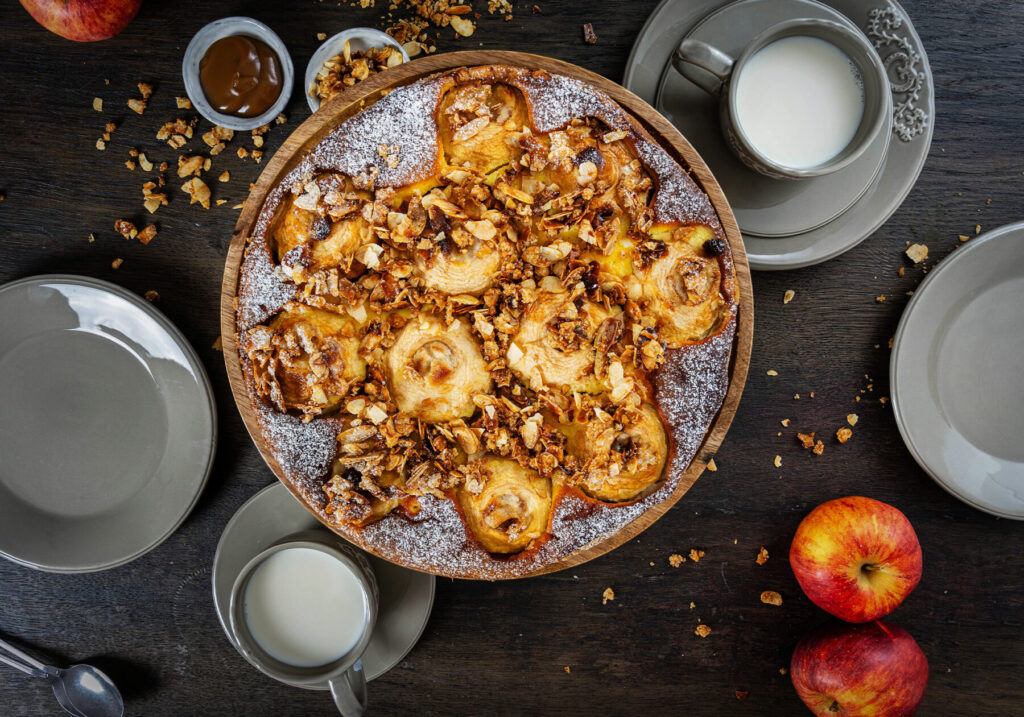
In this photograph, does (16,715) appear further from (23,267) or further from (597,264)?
(597,264)

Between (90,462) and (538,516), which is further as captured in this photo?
(90,462)

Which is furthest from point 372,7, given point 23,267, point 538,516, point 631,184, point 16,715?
point 16,715

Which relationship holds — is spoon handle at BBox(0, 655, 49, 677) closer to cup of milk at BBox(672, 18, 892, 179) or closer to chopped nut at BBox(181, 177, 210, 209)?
chopped nut at BBox(181, 177, 210, 209)

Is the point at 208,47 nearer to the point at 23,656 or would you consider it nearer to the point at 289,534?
the point at 289,534

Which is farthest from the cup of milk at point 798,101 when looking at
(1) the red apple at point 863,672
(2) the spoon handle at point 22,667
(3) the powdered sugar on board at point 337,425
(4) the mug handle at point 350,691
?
(2) the spoon handle at point 22,667

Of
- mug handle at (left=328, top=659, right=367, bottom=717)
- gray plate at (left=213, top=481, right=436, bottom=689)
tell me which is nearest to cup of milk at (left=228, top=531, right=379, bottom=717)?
mug handle at (left=328, top=659, right=367, bottom=717)

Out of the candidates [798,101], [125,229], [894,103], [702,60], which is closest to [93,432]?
[125,229]
